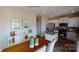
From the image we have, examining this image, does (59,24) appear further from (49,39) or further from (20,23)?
(20,23)

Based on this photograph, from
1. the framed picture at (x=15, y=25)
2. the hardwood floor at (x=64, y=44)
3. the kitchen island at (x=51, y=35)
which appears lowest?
the hardwood floor at (x=64, y=44)

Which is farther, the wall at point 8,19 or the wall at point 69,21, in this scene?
the wall at point 8,19

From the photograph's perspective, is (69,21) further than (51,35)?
No

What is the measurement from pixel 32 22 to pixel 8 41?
0.43m

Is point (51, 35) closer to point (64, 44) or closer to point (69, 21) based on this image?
point (64, 44)

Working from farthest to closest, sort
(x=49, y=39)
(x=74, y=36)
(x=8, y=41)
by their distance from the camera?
(x=49, y=39)
(x=8, y=41)
(x=74, y=36)

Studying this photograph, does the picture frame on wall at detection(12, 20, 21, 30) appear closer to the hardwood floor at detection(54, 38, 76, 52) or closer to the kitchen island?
the kitchen island

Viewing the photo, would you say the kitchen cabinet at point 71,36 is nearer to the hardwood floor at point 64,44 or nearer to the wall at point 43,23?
the hardwood floor at point 64,44

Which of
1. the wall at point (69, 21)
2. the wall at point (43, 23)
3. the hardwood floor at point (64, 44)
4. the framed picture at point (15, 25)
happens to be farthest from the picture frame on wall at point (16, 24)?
the hardwood floor at point (64, 44)

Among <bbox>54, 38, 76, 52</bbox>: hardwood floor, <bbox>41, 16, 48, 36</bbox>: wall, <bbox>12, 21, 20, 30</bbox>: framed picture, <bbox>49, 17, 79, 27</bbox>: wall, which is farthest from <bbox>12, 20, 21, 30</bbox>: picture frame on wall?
<bbox>54, 38, 76, 52</bbox>: hardwood floor

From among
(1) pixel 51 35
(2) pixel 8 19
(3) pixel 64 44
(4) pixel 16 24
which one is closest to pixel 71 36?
(3) pixel 64 44
